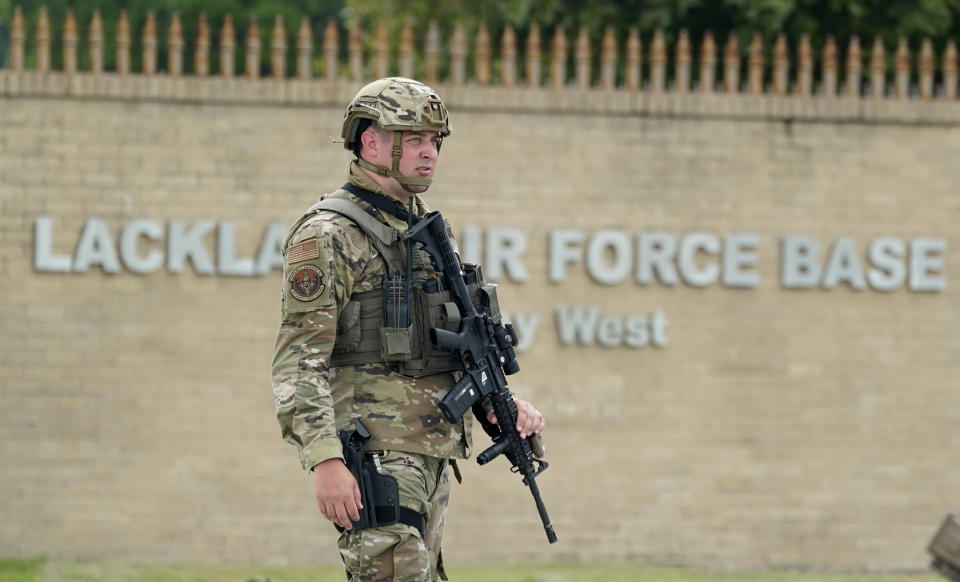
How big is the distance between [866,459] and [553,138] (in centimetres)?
283

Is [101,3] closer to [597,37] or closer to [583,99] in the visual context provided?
[597,37]

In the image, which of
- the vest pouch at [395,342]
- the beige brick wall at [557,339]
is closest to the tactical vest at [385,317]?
the vest pouch at [395,342]

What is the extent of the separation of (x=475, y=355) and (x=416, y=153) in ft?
2.03

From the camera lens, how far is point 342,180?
29.3ft

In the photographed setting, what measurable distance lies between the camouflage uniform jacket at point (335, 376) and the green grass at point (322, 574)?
4.23 meters

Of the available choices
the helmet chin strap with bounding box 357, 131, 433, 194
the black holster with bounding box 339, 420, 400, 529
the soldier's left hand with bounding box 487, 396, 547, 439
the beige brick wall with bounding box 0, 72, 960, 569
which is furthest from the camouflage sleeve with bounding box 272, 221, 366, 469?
the beige brick wall with bounding box 0, 72, 960, 569

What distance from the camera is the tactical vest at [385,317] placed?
423 cm

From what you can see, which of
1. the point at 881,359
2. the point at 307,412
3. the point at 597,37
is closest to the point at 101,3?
the point at 597,37

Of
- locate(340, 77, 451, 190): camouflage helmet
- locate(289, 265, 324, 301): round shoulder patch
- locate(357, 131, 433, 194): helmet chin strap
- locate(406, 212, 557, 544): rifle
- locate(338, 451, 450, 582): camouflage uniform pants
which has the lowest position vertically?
locate(338, 451, 450, 582): camouflage uniform pants

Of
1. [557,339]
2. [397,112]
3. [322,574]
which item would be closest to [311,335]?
[397,112]

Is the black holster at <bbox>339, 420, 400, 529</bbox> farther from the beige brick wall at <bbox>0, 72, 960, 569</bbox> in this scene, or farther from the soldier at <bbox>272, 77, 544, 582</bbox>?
the beige brick wall at <bbox>0, 72, 960, 569</bbox>

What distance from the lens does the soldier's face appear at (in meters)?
4.32

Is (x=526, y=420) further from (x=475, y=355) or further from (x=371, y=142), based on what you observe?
(x=371, y=142)

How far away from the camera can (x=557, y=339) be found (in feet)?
29.9
